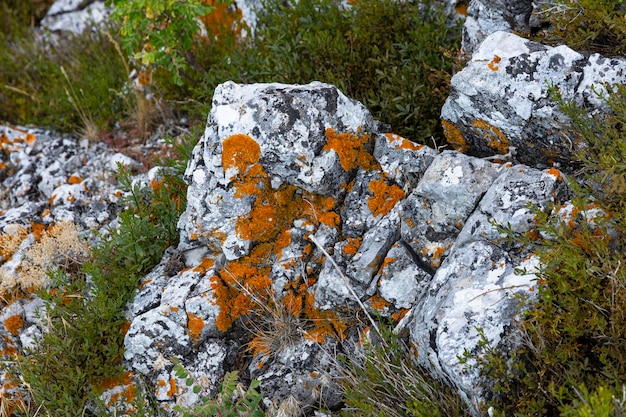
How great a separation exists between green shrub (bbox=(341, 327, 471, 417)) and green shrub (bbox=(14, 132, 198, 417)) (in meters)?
1.82

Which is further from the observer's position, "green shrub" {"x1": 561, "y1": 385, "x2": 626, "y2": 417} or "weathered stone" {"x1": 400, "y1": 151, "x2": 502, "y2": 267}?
"weathered stone" {"x1": 400, "y1": 151, "x2": 502, "y2": 267}

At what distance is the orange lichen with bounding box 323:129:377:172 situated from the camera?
4305 mm

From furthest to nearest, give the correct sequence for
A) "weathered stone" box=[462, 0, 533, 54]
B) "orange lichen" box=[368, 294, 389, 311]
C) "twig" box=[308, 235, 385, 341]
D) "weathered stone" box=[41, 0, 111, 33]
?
"weathered stone" box=[41, 0, 111, 33] < "weathered stone" box=[462, 0, 533, 54] < "orange lichen" box=[368, 294, 389, 311] < "twig" box=[308, 235, 385, 341]

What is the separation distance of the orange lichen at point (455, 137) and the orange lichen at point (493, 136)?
0.63ft

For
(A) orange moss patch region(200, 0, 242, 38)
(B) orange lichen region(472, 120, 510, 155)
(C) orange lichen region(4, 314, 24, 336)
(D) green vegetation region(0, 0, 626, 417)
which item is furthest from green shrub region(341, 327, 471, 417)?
(A) orange moss patch region(200, 0, 242, 38)

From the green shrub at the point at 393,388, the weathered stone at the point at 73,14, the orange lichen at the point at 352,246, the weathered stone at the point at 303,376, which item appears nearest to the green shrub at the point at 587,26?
the orange lichen at the point at 352,246

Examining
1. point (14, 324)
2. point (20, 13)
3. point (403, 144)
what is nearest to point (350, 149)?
point (403, 144)

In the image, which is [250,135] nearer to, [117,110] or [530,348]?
[530,348]

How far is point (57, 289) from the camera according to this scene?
187 inches

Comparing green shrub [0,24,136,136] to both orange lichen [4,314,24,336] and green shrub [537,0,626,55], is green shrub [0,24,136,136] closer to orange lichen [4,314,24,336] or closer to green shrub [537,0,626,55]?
orange lichen [4,314,24,336]

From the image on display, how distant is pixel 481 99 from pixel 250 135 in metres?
1.76

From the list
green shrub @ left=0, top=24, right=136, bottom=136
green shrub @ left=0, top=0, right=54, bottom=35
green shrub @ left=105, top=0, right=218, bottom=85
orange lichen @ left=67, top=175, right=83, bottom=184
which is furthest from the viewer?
green shrub @ left=0, top=0, right=54, bottom=35

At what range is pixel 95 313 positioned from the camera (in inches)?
166

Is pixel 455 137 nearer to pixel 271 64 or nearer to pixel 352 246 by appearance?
pixel 352 246
